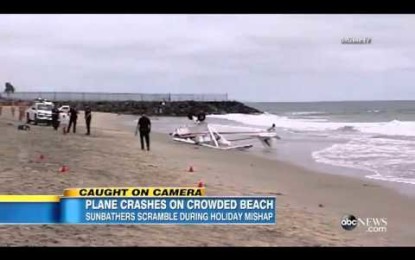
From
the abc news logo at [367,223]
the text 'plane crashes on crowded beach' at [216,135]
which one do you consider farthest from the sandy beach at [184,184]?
the text 'plane crashes on crowded beach' at [216,135]

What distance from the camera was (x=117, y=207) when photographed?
10.2ft

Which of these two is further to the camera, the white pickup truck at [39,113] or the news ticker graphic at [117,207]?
the white pickup truck at [39,113]

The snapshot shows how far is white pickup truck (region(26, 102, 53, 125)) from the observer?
141 inches

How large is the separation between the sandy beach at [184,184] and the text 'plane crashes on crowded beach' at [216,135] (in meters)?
0.13

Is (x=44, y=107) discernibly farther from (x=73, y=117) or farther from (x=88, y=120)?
(x=88, y=120)

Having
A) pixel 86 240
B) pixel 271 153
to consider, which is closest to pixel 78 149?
pixel 86 240

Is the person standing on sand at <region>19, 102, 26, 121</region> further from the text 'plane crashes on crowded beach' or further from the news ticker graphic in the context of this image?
the text 'plane crashes on crowded beach'

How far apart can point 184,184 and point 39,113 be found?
1.35 m

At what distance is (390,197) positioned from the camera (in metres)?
3.63

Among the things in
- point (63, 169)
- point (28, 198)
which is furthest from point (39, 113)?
point (28, 198)

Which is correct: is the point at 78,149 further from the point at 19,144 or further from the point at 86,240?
the point at 86,240

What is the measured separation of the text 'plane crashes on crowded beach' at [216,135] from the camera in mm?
3912

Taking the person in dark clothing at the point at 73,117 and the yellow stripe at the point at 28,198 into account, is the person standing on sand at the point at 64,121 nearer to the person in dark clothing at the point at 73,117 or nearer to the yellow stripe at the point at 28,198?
the person in dark clothing at the point at 73,117
